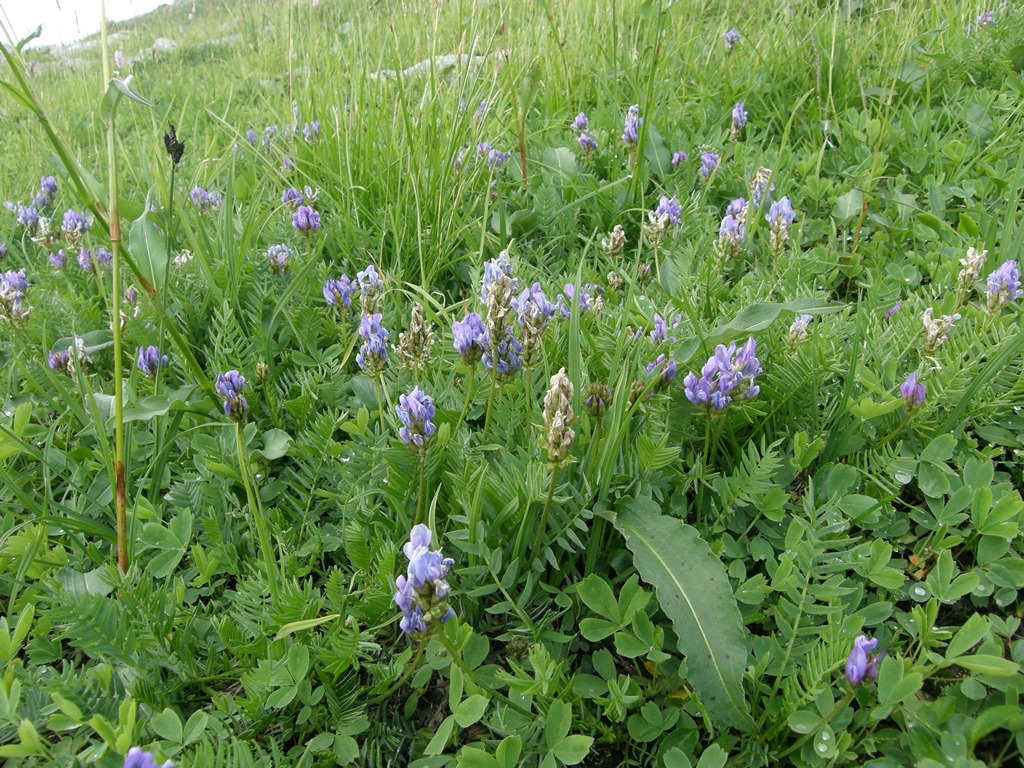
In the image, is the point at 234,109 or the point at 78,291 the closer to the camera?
the point at 78,291

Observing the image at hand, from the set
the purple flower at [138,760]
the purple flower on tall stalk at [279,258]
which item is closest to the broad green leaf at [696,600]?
the purple flower at [138,760]

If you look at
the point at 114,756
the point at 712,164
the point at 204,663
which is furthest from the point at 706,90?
the point at 114,756

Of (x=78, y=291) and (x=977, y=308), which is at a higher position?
(x=78, y=291)

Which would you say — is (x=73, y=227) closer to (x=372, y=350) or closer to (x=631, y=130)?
(x=372, y=350)

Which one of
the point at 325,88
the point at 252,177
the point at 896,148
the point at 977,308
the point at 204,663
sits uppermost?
the point at 325,88

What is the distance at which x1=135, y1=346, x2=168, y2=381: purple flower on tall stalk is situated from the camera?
1.94 metres

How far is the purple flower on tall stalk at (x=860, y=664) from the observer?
1136 mm

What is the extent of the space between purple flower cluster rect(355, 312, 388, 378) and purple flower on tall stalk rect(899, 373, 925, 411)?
1164mm

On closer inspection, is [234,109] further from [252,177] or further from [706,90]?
[706,90]

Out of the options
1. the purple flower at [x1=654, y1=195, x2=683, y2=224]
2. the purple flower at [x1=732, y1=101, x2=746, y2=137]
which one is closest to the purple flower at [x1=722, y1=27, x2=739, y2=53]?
the purple flower at [x1=732, y1=101, x2=746, y2=137]

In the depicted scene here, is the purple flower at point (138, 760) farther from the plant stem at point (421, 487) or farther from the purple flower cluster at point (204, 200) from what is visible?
the purple flower cluster at point (204, 200)

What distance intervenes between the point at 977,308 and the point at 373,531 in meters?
1.73

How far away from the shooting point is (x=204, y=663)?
143 cm

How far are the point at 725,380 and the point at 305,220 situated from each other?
5.06 feet
